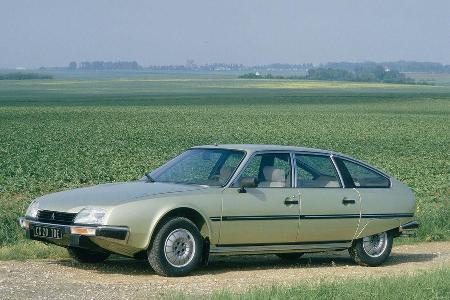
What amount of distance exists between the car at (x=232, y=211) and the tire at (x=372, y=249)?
1 centimetres

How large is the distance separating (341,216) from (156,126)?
45716 millimetres

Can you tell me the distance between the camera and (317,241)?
11586 mm

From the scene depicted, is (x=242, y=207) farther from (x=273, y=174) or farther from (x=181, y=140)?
(x=181, y=140)

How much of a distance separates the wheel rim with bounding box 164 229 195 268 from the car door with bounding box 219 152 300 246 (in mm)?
407

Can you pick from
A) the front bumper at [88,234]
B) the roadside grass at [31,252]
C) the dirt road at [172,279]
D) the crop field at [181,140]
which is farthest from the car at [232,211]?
the crop field at [181,140]

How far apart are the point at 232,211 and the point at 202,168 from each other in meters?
0.76

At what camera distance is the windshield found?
36.6 feet

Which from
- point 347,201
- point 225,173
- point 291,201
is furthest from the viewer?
point 347,201

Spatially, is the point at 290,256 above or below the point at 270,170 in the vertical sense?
below

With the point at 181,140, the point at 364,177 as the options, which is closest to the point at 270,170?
the point at 364,177

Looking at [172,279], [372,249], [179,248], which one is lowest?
[372,249]

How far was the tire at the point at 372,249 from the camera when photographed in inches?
472

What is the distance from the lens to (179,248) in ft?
34.4

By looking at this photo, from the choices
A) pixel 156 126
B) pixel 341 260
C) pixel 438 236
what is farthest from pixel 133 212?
pixel 156 126
